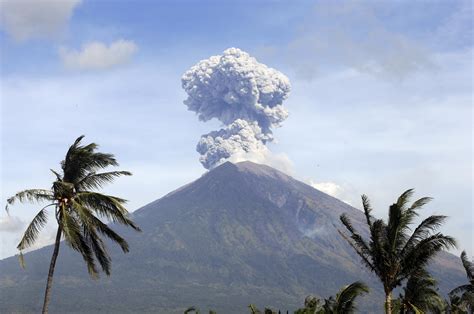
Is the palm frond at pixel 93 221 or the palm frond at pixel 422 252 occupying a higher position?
the palm frond at pixel 93 221

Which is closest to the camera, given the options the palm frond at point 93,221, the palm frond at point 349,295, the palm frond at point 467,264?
the palm frond at point 93,221

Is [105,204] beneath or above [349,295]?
above

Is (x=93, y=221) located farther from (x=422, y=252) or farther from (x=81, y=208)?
(x=422, y=252)

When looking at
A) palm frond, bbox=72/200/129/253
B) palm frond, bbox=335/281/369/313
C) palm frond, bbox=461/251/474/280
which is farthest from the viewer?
palm frond, bbox=461/251/474/280

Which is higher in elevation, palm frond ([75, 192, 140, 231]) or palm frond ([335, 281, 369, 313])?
palm frond ([75, 192, 140, 231])

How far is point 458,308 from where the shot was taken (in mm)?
48812

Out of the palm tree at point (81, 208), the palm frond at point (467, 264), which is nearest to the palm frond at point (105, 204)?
the palm tree at point (81, 208)

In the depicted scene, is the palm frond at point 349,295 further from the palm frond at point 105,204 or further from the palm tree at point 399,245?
the palm frond at point 105,204

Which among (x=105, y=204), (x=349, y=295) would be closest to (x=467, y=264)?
(x=349, y=295)

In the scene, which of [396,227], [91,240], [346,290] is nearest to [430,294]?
[346,290]

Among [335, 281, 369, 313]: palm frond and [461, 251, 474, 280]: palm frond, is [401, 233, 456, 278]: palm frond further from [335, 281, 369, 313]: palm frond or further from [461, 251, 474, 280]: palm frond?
[461, 251, 474, 280]: palm frond

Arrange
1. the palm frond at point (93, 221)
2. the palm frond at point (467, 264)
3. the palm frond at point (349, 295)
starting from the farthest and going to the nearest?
the palm frond at point (467, 264)
the palm frond at point (349, 295)
the palm frond at point (93, 221)

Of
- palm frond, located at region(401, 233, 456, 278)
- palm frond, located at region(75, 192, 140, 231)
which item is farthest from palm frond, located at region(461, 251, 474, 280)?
palm frond, located at region(75, 192, 140, 231)

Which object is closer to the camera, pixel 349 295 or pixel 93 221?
pixel 93 221
